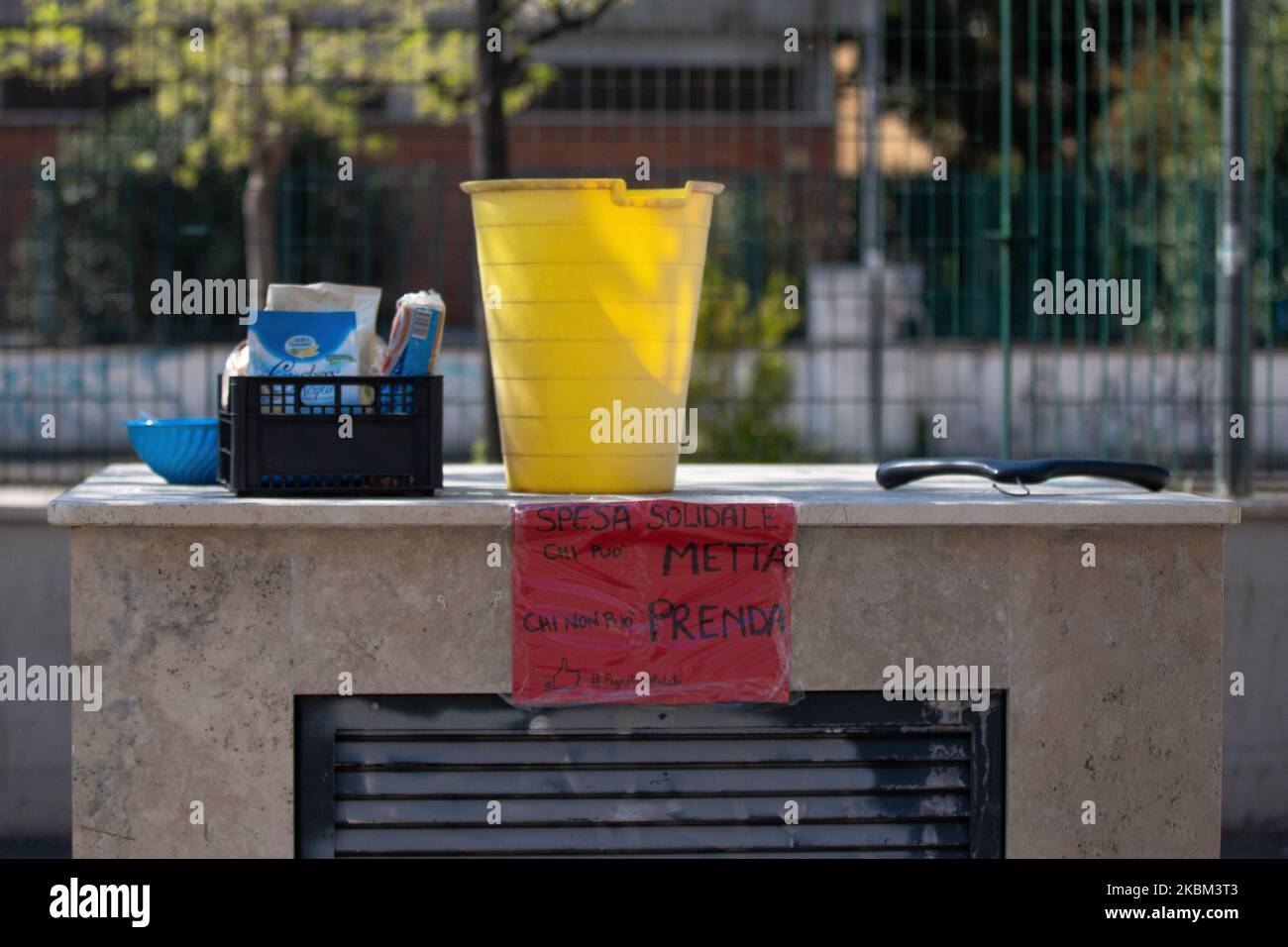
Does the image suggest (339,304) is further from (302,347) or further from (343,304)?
(302,347)

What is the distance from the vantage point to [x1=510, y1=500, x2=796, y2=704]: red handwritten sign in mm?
3395

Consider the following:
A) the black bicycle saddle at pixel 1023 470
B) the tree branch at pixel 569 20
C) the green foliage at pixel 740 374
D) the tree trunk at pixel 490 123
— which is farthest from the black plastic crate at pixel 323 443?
the green foliage at pixel 740 374

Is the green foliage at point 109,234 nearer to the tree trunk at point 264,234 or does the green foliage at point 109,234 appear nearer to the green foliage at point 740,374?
the tree trunk at point 264,234

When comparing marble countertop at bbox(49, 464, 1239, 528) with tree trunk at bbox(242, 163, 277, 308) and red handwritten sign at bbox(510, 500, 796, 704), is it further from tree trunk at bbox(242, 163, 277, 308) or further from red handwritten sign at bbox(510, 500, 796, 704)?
tree trunk at bbox(242, 163, 277, 308)

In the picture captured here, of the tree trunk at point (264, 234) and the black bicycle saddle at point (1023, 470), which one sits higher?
the tree trunk at point (264, 234)

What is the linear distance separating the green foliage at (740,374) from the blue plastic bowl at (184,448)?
457cm

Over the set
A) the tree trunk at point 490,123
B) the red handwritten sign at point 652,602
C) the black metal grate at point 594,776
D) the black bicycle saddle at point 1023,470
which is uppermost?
the tree trunk at point 490,123

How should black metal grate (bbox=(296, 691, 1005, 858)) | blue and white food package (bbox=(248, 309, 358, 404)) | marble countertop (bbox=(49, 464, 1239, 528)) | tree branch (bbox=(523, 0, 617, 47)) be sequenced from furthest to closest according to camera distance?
1. tree branch (bbox=(523, 0, 617, 47))
2. blue and white food package (bbox=(248, 309, 358, 404))
3. black metal grate (bbox=(296, 691, 1005, 858))
4. marble countertop (bbox=(49, 464, 1239, 528))

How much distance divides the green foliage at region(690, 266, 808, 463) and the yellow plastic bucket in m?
4.55

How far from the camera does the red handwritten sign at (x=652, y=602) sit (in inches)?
134

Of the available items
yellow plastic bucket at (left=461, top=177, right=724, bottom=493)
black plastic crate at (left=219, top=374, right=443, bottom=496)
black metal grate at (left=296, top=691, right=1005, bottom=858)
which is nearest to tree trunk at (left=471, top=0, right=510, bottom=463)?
yellow plastic bucket at (left=461, top=177, right=724, bottom=493)

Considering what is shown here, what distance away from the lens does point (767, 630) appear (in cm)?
343
